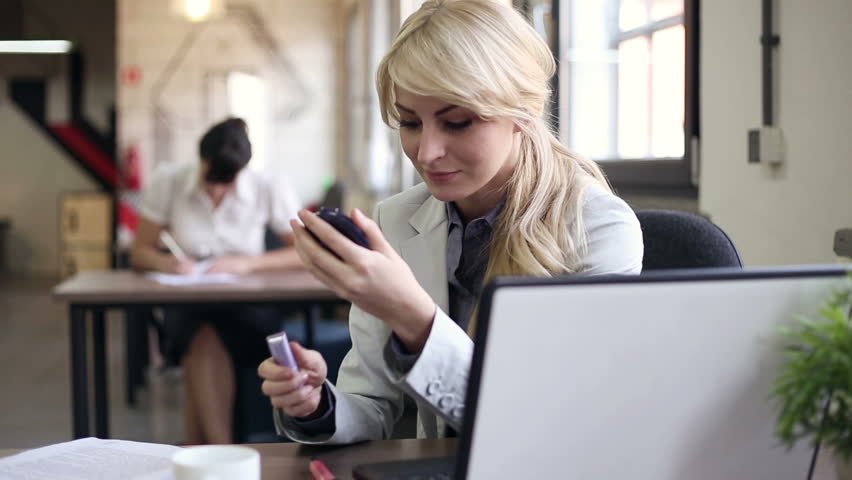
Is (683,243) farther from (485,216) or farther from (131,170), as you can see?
(131,170)

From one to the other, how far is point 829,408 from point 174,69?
25.3 feet

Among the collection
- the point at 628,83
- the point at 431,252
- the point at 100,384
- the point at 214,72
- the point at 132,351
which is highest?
the point at 214,72

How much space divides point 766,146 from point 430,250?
852 mm

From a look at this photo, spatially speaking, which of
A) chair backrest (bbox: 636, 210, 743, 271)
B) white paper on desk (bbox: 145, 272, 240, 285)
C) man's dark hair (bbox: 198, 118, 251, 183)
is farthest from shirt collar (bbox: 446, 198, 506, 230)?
man's dark hair (bbox: 198, 118, 251, 183)

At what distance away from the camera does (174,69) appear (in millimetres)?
7816

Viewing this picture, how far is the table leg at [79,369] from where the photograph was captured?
2818 mm

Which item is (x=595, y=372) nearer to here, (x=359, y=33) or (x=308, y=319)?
(x=308, y=319)

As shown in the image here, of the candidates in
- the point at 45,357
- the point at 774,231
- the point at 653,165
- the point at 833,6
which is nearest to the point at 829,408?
the point at 833,6

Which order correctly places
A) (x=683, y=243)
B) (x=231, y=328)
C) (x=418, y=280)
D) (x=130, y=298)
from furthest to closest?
(x=231, y=328), (x=130, y=298), (x=683, y=243), (x=418, y=280)

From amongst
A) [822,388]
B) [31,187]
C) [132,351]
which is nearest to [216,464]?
[822,388]

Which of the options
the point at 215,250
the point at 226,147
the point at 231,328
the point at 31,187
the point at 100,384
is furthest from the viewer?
the point at 31,187

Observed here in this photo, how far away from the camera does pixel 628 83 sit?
318cm

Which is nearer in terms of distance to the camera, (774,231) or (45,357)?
(774,231)

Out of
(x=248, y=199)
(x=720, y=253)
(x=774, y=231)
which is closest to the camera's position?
(x=720, y=253)
